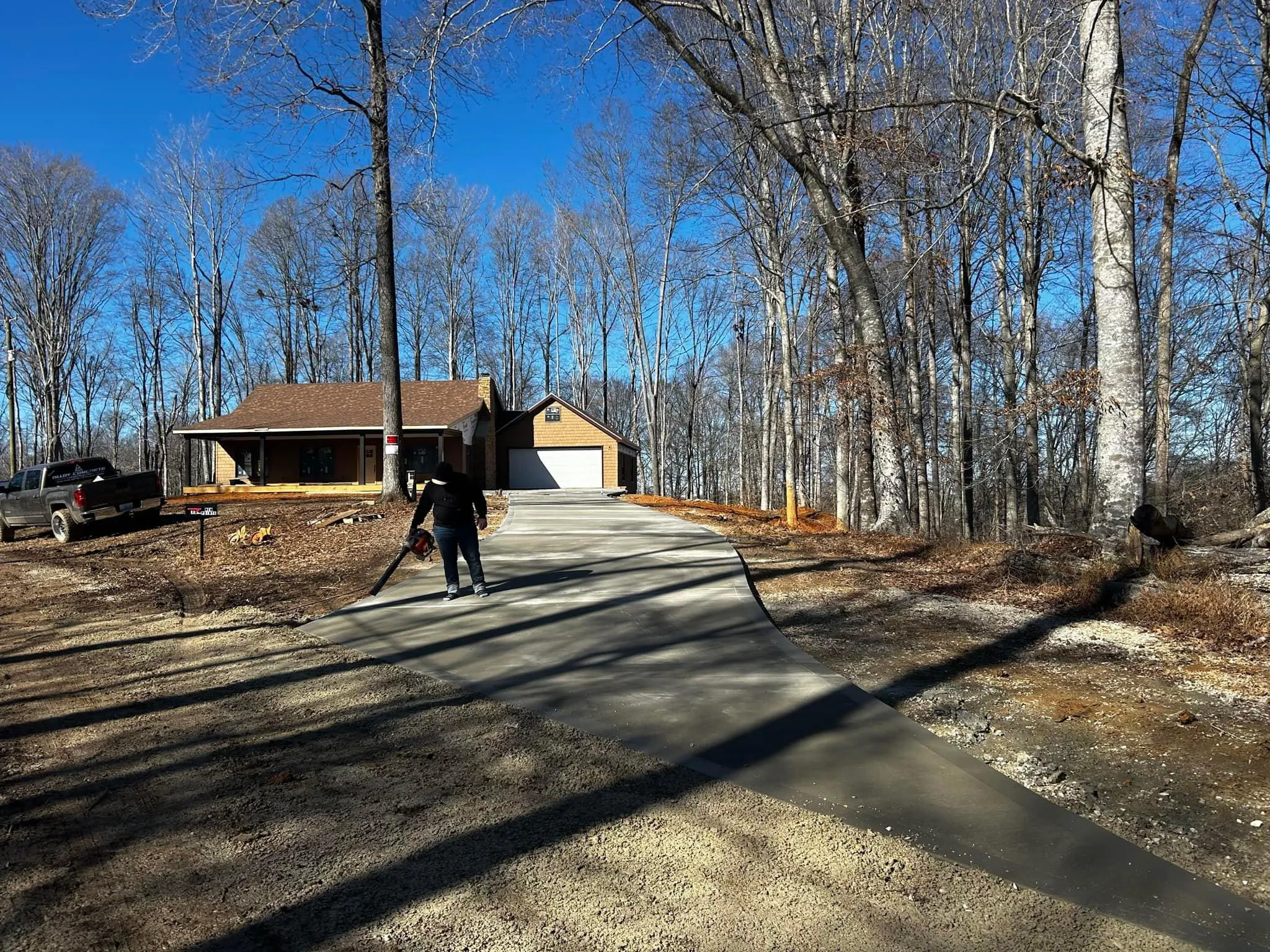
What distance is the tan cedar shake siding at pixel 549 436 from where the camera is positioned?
36500 mm

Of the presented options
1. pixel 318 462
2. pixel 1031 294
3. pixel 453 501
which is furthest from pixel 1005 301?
pixel 318 462

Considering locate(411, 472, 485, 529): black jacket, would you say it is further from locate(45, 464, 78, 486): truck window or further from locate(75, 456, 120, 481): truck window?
locate(45, 464, 78, 486): truck window

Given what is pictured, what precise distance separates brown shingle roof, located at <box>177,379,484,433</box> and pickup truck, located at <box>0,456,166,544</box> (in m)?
12.9

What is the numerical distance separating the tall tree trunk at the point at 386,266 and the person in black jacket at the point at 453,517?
30.8 ft

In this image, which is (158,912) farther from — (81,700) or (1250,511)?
(1250,511)

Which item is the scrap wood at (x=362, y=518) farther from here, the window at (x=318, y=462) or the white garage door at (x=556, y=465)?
the white garage door at (x=556, y=465)

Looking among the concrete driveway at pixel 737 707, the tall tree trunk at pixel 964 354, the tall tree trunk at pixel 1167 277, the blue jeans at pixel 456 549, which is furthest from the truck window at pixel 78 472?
the tall tree trunk at pixel 1167 277

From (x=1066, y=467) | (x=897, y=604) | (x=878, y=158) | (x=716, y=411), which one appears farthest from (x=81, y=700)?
(x=716, y=411)

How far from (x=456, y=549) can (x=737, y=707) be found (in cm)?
428

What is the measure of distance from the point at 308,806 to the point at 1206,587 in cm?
688

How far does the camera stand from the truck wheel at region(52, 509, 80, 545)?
53.1ft

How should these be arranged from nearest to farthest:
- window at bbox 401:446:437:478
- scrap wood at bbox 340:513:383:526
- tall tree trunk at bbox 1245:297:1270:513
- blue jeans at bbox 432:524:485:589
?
blue jeans at bbox 432:524:485:589 → scrap wood at bbox 340:513:383:526 → tall tree trunk at bbox 1245:297:1270:513 → window at bbox 401:446:437:478

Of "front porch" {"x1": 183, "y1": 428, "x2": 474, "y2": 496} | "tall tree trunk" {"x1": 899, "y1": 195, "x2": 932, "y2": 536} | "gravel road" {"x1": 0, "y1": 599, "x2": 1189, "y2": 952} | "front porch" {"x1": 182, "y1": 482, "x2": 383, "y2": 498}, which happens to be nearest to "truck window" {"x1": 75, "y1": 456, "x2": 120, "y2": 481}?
"front porch" {"x1": 182, "y1": 482, "x2": 383, "y2": 498}

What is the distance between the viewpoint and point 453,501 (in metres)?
8.11
